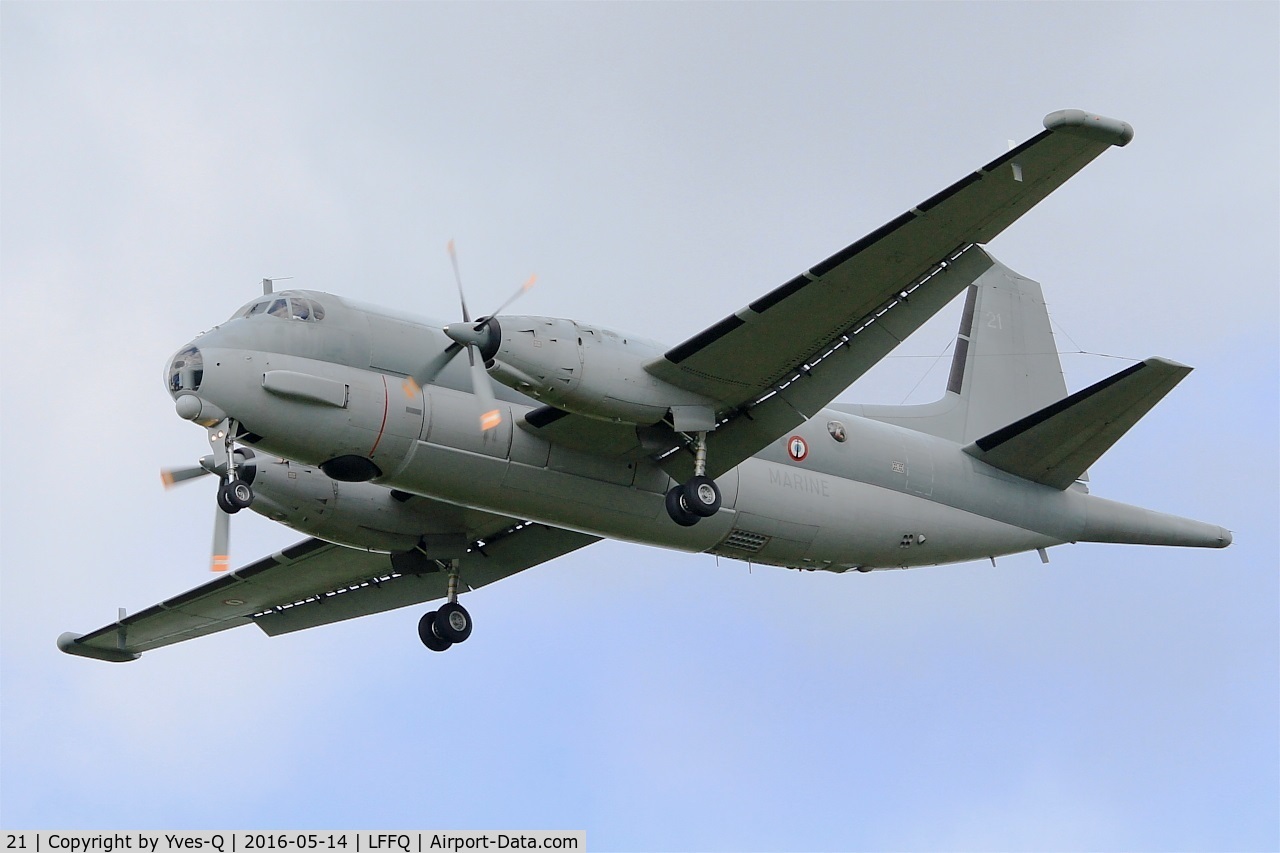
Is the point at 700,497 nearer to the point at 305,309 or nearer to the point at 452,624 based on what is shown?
the point at 452,624

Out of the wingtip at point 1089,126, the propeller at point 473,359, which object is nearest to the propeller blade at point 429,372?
the propeller at point 473,359

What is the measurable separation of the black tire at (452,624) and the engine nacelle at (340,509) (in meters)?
1.16

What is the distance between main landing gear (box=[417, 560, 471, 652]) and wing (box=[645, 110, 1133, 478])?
14.6 ft

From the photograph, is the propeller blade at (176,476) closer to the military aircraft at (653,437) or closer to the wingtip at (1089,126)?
the military aircraft at (653,437)

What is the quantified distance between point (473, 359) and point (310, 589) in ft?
27.4

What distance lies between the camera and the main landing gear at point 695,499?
22.8 metres

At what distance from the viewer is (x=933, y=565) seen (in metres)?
26.8

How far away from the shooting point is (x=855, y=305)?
74.0 feet

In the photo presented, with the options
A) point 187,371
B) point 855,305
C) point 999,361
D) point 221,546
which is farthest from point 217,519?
point 999,361

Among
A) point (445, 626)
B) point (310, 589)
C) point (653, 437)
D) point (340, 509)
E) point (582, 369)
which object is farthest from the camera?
point (310, 589)

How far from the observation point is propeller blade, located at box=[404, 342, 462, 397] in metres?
22.3

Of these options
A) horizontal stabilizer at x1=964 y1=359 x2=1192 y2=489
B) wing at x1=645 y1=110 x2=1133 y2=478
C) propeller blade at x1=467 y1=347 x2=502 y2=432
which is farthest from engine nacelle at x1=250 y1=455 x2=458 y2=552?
horizontal stabilizer at x1=964 y1=359 x2=1192 y2=489

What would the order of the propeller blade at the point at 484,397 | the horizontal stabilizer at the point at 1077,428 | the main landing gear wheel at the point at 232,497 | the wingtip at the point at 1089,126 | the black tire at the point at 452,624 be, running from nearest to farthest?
the wingtip at the point at 1089,126
the main landing gear wheel at the point at 232,497
the propeller blade at the point at 484,397
the horizontal stabilizer at the point at 1077,428
the black tire at the point at 452,624

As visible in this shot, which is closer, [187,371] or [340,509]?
[187,371]
